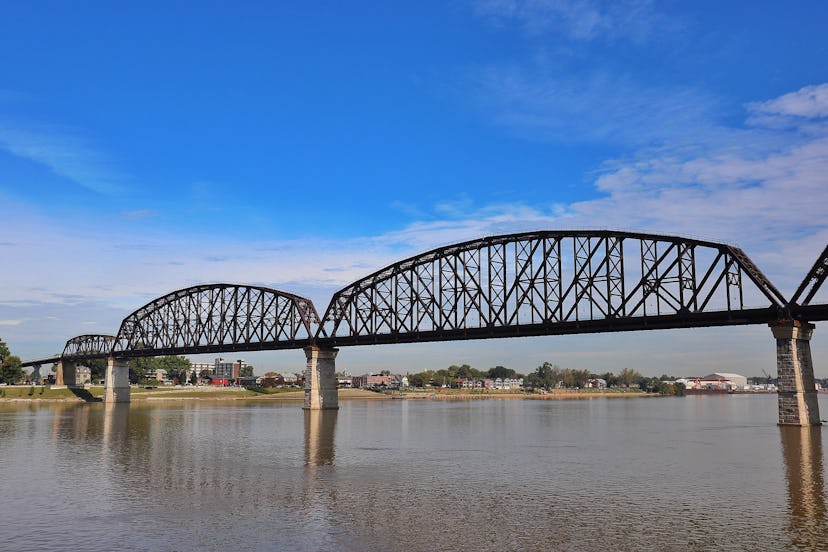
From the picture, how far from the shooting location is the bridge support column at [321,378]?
436ft

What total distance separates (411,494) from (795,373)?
57.5 meters

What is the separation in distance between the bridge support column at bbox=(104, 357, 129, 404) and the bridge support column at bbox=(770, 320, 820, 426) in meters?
158

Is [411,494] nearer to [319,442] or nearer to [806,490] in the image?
[806,490]

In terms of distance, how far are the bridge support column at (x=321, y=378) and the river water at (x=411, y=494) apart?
6412 centimetres

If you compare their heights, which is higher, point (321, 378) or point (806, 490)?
point (321, 378)

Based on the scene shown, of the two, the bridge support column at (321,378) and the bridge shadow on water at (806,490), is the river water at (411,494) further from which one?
the bridge support column at (321,378)

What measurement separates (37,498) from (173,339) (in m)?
160

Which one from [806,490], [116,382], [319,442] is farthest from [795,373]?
[116,382]

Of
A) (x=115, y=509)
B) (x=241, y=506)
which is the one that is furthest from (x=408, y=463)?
(x=115, y=509)

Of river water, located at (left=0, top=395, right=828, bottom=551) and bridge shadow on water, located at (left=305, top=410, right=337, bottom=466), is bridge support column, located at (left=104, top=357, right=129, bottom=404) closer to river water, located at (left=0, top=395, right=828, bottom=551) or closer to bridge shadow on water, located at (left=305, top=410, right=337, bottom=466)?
bridge shadow on water, located at (left=305, top=410, right=337, bottom=466)

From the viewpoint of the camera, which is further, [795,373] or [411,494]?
[795,373]

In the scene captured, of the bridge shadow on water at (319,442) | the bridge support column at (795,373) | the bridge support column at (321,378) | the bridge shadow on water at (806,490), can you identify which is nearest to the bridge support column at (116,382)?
the bridge support column at (321,378)

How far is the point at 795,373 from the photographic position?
76438 millimetres

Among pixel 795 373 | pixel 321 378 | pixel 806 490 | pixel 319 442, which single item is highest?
pixel 795 373
